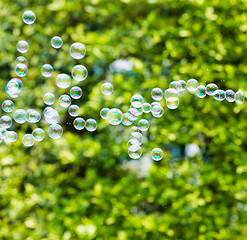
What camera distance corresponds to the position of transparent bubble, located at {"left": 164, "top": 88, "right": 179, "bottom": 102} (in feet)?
8.85

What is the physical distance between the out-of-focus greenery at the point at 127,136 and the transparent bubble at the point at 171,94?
10.4 inches

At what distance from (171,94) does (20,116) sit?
112cm

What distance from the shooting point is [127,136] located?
297 cm

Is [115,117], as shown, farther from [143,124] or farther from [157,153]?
[157,153]

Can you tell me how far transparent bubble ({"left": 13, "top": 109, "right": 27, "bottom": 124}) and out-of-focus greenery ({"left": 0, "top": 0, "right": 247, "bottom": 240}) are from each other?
7.8 inches

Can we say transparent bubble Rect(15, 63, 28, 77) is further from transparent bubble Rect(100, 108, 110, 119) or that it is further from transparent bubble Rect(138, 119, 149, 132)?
transparent bubble Rect(138, 119, 149, 132)

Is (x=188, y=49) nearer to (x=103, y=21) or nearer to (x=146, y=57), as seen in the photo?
(x=146, y=57)

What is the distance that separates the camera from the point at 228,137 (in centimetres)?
294

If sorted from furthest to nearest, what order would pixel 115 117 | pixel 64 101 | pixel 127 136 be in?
pixel 127 136 → pixel 64 101 → pixel 115 117

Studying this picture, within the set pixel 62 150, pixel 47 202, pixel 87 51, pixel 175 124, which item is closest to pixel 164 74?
pixel 175 124

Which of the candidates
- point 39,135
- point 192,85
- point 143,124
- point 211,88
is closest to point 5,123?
point 39,135

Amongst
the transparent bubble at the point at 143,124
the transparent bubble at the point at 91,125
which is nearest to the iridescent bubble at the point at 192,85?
the transparent bubble at the point at 143,124

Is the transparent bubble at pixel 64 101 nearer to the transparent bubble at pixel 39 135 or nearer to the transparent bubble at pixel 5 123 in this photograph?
the transparent bubble at pixel 39 135

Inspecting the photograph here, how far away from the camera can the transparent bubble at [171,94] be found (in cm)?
270
